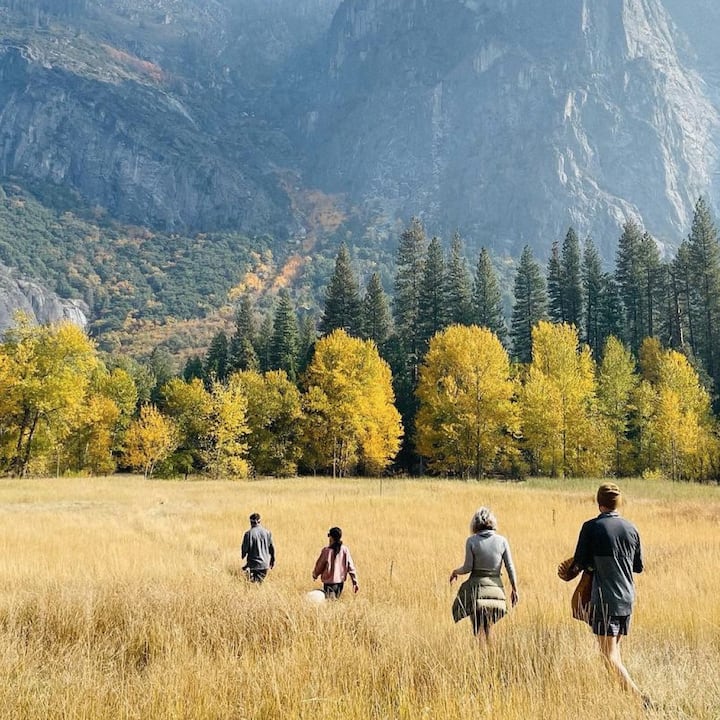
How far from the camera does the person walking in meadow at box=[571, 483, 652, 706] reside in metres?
5.81

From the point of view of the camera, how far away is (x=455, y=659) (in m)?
5.46

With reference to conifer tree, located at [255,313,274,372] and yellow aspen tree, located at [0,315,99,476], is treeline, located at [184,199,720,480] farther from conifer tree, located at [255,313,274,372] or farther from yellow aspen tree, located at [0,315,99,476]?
yellow aspen tree, located at [0,315,99,476]

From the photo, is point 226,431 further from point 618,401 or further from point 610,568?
point 610,568

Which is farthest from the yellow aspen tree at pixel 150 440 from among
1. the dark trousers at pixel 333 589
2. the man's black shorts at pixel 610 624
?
the man's black shorts at pixel 610 624

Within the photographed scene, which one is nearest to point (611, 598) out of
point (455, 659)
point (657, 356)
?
point (455, 659)

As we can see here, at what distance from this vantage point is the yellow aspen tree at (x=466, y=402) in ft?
145

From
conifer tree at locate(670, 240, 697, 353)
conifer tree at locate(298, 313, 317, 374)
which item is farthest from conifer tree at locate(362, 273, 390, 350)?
conifer tree at locate(670, 240, 697, 353)

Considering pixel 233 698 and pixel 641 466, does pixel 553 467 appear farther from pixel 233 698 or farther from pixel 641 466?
pixel 233 698

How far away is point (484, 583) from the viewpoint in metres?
6.82

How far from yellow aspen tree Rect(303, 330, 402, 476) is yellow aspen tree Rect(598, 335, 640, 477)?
55.9 ft

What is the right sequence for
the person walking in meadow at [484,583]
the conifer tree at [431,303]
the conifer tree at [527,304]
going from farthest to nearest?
the conifer tree at [431,303] → the conifer tree at [527,304] → the person walking in meadow at [484,583]

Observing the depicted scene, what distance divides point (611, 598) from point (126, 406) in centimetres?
6168

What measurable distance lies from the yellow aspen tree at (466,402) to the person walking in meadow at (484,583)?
122 feet

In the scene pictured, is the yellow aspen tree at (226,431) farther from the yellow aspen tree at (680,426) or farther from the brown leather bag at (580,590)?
the brown leather bag at (580,590)
